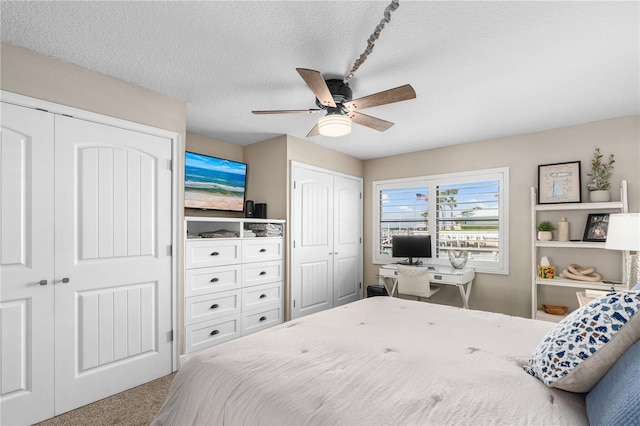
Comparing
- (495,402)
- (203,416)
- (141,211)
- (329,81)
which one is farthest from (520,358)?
(141,211)

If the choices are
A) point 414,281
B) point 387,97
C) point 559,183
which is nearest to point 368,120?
point 387,97

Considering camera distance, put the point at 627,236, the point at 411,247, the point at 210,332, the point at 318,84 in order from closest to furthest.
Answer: the point at 318,84, the point at 627,236, the point at 210,332, the point at 411,247

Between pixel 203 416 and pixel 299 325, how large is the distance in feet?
2.46

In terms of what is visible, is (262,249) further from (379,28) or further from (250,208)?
(379,28)

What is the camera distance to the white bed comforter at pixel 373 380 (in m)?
1.04

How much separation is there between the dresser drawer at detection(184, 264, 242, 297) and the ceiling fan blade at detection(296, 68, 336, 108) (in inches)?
78.6

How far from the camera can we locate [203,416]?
1275 millimetres

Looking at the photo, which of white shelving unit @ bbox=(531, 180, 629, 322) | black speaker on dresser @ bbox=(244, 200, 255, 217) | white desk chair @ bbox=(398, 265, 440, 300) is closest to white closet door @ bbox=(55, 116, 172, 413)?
black speaker on dresser @ bbox=(244, 200, 255, 217)

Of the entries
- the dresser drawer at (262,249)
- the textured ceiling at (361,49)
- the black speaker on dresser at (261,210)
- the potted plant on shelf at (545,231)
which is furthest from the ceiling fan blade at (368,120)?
the potted plant on shelf at (545,231)

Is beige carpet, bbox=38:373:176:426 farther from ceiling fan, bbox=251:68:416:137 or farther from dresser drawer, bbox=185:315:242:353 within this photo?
ceiling fan, bbox=251:68:416:137

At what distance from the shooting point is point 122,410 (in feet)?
7.26

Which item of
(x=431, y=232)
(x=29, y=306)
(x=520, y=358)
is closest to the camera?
(x=520, y=358)

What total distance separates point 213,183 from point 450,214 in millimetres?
3207

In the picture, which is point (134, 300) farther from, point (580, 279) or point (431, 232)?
point (580, 279)
